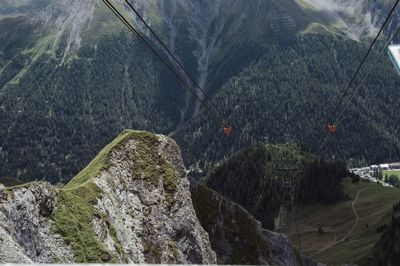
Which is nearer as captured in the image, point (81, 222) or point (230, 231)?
point (81, 222)

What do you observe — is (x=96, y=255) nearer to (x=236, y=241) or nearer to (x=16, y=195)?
(x=16, y=195)

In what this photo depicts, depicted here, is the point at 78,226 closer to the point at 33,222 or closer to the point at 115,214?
the point at 33,222

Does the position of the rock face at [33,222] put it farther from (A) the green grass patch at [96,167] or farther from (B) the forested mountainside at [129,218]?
(A) the green grass patch at [96,167]

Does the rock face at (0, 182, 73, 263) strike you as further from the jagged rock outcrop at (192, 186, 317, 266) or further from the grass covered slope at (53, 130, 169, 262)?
the jagged rock outcrop at (192, 186, 317, 266)

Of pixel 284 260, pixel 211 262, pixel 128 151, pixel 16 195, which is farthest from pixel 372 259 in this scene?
pixel 16 195

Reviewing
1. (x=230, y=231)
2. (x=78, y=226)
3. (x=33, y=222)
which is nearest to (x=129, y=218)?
(x=78, y=226)

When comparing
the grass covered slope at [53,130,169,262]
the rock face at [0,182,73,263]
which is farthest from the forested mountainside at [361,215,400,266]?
the rock face at [0,182,73,263]

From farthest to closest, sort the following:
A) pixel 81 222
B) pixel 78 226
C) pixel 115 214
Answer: pixel 115 214 → pixel 81 222 → pixel 78 226
